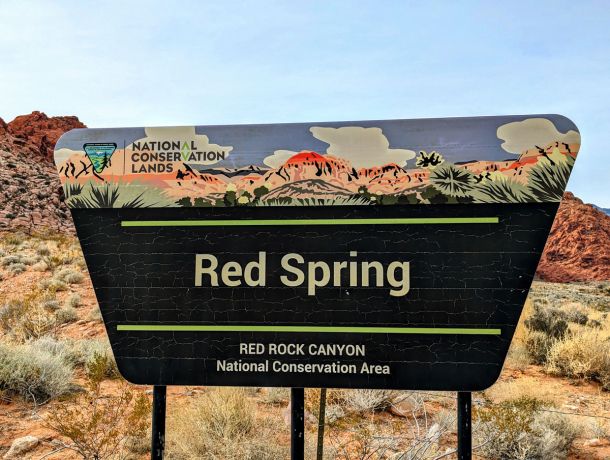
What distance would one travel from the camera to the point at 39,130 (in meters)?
56.1

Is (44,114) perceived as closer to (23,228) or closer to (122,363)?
(23,228)

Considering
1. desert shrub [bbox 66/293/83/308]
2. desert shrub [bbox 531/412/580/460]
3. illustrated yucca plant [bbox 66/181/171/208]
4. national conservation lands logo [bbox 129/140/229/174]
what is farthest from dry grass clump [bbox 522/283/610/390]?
desert shrub [bbox 66/293/83/308]

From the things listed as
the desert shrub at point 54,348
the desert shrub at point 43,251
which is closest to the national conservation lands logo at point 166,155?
the desert shrub at point 54,348

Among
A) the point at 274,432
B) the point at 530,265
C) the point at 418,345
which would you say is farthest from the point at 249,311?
the point at 274,432

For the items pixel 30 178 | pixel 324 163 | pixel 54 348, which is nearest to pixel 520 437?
pixel 324 163

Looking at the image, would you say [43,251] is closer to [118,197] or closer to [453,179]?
[118,197]

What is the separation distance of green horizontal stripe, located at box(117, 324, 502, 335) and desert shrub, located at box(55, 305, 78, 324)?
26.0 feet

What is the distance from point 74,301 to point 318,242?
9.96 meters

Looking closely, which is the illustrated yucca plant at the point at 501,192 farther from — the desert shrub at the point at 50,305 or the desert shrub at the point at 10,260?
the desert shrub at the point at 10,260

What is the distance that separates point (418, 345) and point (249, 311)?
0.92 m

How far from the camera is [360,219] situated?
2.57 metres

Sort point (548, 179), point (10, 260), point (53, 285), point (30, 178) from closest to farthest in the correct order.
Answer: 1. point (548, 179)
2. point (53, 285)
3. point (10, 260)
4. point (30, 178)

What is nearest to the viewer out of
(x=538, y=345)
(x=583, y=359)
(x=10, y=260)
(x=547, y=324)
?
(x=583, y=359)

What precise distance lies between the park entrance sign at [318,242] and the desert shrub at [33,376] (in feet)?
12.2
